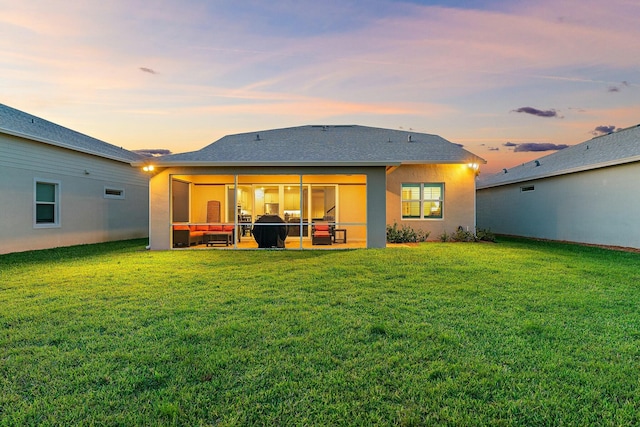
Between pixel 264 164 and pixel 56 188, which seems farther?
pixel 56 188

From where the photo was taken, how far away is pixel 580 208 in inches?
512

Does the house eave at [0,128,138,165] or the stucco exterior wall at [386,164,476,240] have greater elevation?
the house eave at [0,128,138,165]

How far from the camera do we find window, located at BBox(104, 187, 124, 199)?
1421cm

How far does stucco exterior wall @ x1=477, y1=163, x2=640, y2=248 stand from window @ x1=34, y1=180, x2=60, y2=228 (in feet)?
60.9

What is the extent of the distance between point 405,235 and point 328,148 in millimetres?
5161

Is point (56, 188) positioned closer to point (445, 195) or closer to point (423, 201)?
point (423, 201)

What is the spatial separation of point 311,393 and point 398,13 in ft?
37.2

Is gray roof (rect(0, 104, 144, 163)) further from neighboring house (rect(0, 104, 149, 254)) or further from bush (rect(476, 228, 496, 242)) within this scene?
bush (rect(476, 228, 496, 242))

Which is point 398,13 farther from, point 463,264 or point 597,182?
point 597,182

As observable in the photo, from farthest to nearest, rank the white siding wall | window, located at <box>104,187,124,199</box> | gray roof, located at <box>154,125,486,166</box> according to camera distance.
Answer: window, located at <box>104,187,124,199</box> < gray roof, located at <box>154,125,486,166</box> < the white siding wall

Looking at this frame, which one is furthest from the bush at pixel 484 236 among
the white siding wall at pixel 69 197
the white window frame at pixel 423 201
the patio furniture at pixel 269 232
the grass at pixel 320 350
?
the white siding wall at pixel 69 197

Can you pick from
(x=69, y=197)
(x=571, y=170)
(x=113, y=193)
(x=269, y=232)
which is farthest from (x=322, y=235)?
(x=571, y=170)

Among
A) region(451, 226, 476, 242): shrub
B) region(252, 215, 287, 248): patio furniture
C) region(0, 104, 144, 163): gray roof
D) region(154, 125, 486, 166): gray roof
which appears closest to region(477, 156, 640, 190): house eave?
region(154, 125, 486, 166): gray roof

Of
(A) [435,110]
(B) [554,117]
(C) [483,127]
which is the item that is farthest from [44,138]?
(B) [554,117]
